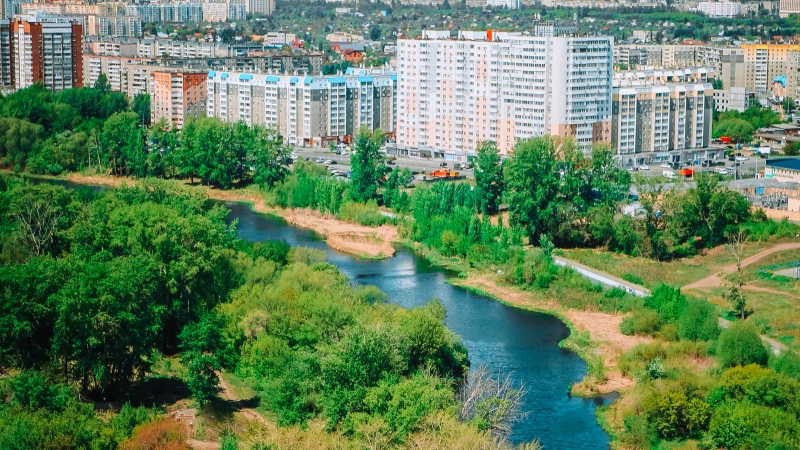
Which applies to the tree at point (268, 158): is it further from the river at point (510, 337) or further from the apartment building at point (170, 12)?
the apartment building at point (170, 12)

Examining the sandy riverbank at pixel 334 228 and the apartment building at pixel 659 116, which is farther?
the apartment building at pixel 659 116

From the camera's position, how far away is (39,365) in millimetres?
13875

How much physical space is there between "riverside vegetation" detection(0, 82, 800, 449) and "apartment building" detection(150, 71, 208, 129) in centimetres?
1440

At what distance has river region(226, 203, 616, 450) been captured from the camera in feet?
45.6

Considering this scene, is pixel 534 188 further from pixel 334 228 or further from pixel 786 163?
pixel 786 163

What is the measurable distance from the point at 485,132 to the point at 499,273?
9.31 meters

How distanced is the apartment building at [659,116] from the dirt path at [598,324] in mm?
9956

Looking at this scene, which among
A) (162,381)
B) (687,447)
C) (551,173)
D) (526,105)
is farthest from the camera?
(526,105)

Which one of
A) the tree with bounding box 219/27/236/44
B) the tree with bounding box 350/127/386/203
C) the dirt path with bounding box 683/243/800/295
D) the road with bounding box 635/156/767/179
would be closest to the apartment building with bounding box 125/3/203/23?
the tree with bounding box 219/27/236/44

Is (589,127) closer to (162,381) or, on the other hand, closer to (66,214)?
(66,214)

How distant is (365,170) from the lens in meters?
26.0

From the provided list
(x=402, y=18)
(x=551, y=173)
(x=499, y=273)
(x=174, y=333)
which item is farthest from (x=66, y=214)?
(x=402, y=18)

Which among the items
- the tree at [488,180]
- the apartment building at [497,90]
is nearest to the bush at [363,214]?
the tree at [488,180]

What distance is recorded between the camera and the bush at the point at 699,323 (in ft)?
53.3
